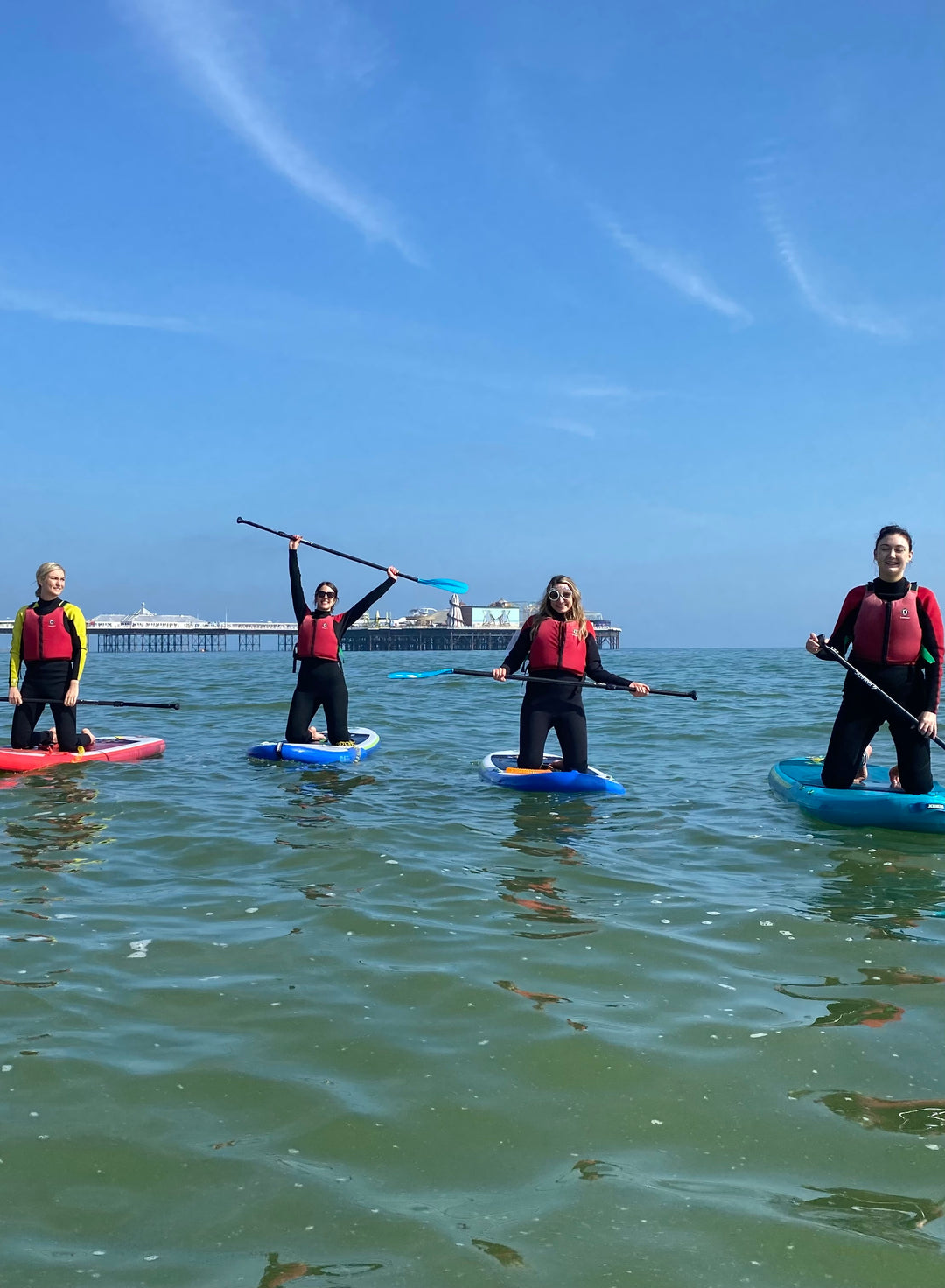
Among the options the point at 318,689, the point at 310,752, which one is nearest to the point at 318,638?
the point at 318,689

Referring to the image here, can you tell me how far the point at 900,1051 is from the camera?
11.9ft

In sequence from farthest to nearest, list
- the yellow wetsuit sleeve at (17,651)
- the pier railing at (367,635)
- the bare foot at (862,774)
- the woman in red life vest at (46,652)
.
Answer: the pier railing at (367,635)
the woman in red life vest at (46,652)
the yellow wetsuit sleeve at (17,651)
the bare foot at (862,774)

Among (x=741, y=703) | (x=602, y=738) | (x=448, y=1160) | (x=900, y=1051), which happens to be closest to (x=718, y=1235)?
(x=448, y=1160)

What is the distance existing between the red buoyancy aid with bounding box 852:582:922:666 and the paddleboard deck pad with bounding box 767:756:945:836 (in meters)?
1.01

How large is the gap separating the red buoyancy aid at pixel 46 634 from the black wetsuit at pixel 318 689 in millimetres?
2322

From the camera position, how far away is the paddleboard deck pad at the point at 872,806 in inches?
295

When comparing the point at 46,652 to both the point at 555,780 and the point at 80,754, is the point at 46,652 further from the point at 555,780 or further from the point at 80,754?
the point at 555,780

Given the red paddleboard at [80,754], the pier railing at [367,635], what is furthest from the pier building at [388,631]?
the red paddleboard at [80,754]

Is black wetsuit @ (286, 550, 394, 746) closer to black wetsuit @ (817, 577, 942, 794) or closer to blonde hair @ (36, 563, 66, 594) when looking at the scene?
blonde hair @ (36, 563, 66, 594)

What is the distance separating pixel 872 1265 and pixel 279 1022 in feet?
7.37

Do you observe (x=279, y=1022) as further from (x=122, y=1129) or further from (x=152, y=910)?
(x=152, y=910)

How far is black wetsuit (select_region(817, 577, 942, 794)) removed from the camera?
24.3ft

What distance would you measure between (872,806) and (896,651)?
1.19 metres

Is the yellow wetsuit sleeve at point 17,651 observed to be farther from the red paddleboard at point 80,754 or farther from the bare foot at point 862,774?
the bare foot at point 862,774
